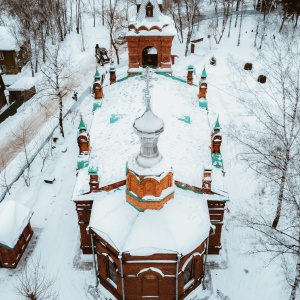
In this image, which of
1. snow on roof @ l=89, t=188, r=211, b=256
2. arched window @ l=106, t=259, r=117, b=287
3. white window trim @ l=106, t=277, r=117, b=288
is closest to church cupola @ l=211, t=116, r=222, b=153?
snow on roof @ l=89, t=188, r=211, b=256

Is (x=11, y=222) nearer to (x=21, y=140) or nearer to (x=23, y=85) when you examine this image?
(x=21, y=140)

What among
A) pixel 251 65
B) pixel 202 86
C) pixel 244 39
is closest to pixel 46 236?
pixel 202 86

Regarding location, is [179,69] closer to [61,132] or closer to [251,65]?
[251,65]

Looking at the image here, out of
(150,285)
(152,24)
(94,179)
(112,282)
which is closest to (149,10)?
(152,24)

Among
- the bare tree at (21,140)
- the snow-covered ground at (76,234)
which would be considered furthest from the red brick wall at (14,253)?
the bare tree at (21,140)

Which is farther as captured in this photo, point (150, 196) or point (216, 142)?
point (216, 142)

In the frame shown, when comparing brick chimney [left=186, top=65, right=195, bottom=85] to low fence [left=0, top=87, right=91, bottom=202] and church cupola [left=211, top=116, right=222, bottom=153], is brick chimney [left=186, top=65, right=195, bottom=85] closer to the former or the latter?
church cupola [left=211, top=116, right=222, bottom=153]

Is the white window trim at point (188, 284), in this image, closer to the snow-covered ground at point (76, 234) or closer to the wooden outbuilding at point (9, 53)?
the snow-covered ground at point (76, 234)
